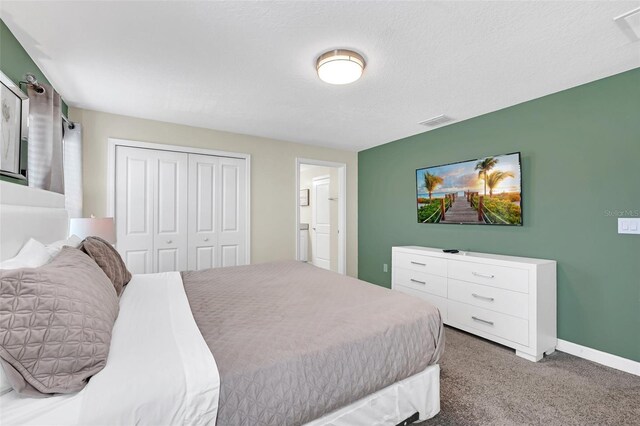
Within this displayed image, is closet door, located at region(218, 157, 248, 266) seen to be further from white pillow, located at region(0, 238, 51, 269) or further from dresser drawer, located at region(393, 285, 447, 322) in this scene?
white pillow, located at region(0, 238, 51, 269)

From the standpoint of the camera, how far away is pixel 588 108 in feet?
8.18

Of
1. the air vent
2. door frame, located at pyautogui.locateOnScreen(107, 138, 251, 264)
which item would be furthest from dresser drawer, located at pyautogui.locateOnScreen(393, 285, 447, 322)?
door frame, located at pyautogui.locateOnScreen(107, 138, 251, 264)

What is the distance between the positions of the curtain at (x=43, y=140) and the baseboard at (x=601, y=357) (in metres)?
4.47

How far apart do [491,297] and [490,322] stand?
24cm

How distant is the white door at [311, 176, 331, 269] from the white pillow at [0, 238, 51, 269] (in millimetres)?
4570

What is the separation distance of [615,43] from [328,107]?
2.20 metres

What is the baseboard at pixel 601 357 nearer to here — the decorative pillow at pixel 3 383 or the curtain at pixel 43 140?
the decorative pillow at pixel 3 383

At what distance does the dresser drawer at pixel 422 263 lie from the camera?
3.20 m

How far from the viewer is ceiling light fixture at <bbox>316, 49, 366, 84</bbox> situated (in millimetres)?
1986

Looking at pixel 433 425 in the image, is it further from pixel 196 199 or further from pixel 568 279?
pixel 196 199

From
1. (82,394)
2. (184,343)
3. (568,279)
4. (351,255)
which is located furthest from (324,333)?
(351,255)

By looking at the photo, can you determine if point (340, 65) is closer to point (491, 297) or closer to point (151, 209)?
point (491, 297)

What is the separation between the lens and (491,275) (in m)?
2.74

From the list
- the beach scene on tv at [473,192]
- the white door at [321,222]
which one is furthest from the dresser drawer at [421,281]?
the white door at [321,222]
